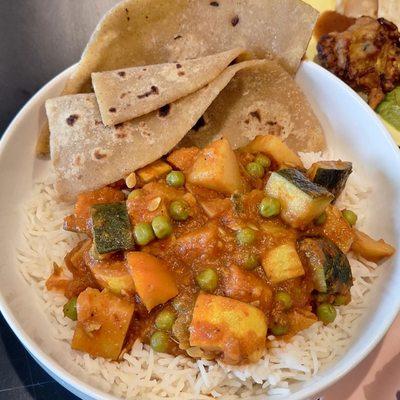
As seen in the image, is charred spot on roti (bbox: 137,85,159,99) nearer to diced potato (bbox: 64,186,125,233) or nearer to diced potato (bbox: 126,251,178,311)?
diced potato (bbox: 64,186,125,233)

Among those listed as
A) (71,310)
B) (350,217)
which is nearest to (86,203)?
(71,310)

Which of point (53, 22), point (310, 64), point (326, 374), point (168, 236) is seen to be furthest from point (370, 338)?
point (53, 22)

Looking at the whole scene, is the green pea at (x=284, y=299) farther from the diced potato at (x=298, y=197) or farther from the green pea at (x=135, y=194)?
the green pea at (x=135, y=194)

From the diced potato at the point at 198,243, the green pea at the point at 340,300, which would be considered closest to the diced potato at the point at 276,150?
the diced potato at the point at 198,243

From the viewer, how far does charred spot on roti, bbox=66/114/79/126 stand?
3568 millimetres

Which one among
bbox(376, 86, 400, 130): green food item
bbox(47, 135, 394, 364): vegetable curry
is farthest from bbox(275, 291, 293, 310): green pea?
bbox(376, 86, 400, 130): green food item

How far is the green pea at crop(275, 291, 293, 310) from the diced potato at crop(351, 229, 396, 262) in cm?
64

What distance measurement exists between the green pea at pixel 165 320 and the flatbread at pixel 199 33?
1518 millimetres

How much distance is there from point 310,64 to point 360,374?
2049 mm

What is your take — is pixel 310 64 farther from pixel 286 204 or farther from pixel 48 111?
pixel 48 111

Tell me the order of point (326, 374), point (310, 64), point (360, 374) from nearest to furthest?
1. point (326, 374)
2. point (360, 374)
3. point (310, 64)

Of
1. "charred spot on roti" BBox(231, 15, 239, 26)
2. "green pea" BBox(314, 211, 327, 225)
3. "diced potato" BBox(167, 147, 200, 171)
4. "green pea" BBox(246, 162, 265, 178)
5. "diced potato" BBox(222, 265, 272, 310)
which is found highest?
"charred spot on roti" BBox(231, 15, 239, 26)

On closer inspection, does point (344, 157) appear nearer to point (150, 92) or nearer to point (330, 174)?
point (330, 174)

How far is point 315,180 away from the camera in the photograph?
351cm
